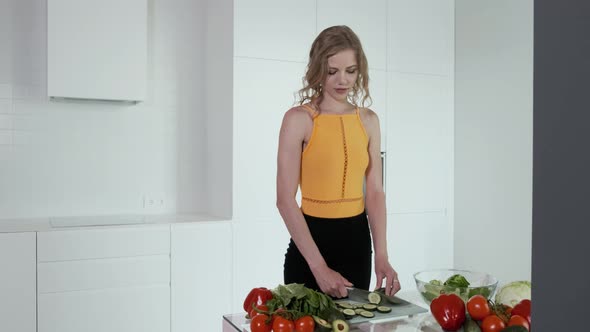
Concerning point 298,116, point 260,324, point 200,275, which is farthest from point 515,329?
point 200,275

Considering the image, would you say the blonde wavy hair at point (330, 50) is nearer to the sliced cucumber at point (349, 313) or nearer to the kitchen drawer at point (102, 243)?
the sliced cucumber at point (349, 313)

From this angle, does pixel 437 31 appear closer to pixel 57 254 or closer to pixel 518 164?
pixel 518 164

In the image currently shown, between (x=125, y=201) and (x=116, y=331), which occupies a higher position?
(x=125, y=201)

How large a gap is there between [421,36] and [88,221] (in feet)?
8.17

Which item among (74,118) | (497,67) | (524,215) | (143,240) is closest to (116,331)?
(143,240)

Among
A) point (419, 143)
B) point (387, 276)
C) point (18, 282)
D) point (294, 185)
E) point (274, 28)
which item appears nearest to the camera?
point (387, 276)

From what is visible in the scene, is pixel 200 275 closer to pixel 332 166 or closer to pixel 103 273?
pixel 103 273

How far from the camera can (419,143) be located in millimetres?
3902

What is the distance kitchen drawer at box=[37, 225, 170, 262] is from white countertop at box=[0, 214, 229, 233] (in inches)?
2.0

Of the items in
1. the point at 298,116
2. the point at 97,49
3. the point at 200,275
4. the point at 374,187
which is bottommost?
the point at 200,275

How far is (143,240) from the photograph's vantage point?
2.94 metres

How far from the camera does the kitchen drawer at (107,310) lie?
277 centimetres

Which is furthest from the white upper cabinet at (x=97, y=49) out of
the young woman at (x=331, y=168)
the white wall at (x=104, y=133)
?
the young woman at (x=331, y=168)

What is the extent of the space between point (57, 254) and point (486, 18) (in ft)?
9.91
